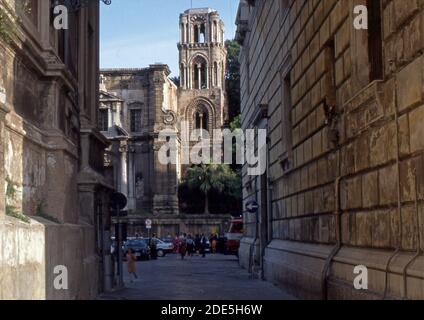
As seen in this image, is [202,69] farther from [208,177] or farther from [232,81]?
[208,177]

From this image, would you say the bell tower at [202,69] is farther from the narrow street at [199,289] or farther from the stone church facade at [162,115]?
the narrow street at [199,289]

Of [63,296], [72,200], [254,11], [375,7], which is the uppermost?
[254,11]

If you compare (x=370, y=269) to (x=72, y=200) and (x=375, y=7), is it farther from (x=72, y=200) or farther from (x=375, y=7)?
(x=72, y=200)

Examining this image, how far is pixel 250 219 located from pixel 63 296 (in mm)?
18793

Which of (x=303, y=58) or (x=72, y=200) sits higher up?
(x=303, y=58)

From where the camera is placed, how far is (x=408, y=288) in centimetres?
888

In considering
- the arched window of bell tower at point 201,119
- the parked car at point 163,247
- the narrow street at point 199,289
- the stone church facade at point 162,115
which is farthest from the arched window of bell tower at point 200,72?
the narrow street at point 199,289

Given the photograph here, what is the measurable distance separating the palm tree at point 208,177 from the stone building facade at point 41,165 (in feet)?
203

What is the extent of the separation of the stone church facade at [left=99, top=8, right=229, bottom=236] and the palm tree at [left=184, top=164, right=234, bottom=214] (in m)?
2.00

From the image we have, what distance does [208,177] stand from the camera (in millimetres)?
79812

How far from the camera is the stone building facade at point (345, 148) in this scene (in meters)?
9.11

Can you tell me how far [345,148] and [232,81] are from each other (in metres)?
90.4

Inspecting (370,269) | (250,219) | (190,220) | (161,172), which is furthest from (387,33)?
(161,172)
